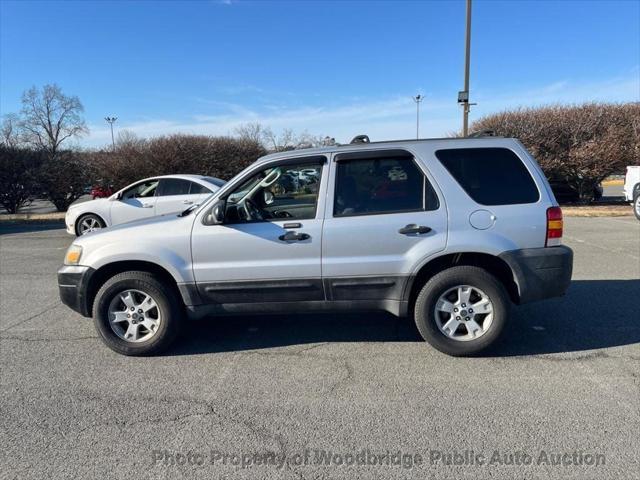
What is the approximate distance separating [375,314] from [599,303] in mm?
2656

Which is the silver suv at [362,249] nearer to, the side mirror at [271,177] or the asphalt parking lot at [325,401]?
the side mirror at [271,177]

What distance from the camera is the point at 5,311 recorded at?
5602 millimetres

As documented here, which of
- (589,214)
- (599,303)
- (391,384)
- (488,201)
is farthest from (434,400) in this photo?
(589,214)

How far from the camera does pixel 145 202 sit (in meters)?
10.7

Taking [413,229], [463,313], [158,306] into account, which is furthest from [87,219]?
[463,313]

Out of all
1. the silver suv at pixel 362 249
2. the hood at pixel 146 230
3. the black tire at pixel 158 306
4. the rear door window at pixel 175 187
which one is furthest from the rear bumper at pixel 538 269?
the rear door window at pixel 175 187

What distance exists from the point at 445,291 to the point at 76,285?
3.31 metres

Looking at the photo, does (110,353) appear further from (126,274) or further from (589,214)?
(589,214)

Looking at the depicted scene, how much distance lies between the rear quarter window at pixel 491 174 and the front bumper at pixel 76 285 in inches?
132

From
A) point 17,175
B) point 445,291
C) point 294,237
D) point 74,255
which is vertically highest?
point 17,175

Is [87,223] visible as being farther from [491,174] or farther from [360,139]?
[491,174]

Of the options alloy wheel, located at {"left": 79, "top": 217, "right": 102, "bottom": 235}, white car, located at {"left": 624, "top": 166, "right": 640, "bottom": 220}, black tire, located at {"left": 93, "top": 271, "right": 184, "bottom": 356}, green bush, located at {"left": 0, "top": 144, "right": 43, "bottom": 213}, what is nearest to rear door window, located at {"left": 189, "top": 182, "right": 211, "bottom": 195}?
alloy wheel, located at {"left": 79, "top": 217, "right": 102, "bottom": 235}

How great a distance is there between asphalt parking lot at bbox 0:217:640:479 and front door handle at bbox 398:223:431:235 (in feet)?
3.65

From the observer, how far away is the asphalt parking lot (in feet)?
8.53
